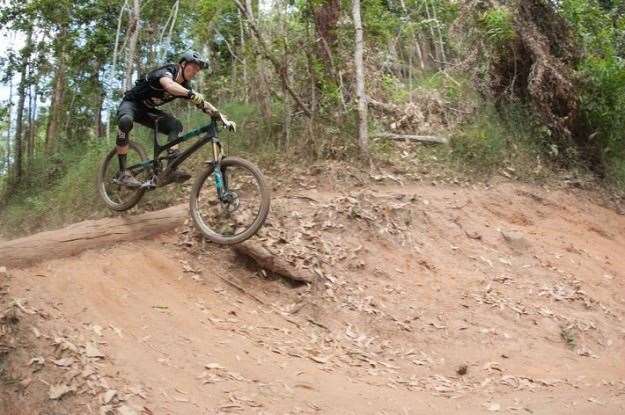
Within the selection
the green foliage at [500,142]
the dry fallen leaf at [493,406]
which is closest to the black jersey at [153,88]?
→ the dry fallen leaf at [493,406]

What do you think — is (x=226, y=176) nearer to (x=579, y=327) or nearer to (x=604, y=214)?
(x=579, y=327)

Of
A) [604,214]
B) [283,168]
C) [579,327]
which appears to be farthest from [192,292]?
[604,214]

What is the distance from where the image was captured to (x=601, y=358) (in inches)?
276

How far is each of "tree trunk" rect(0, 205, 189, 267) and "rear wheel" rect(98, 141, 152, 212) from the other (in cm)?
32

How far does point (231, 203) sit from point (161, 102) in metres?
1.61

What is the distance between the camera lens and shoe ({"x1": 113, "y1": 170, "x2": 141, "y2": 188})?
23.8ft

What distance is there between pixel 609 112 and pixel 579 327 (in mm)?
5386

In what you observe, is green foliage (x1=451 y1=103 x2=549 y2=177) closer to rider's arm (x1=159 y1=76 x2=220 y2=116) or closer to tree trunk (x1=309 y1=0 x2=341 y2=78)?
tree trunk (x1=309 y1=0 x2=341 y2=78)

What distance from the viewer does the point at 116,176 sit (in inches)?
293

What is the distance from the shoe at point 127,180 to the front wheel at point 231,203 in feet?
2.56

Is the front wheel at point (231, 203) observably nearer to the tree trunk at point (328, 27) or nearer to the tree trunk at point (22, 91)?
the tree trunk at point (328, 27)

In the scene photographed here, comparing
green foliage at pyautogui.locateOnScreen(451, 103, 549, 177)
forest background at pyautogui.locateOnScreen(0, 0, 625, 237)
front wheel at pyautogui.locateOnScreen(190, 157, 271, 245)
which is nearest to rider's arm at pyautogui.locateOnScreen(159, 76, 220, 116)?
front wheel at pyautogui.locateOnScreen(190, 157, 271, 245)

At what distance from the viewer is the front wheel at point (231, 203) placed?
644cm

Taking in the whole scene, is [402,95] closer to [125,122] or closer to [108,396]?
[125,122]
